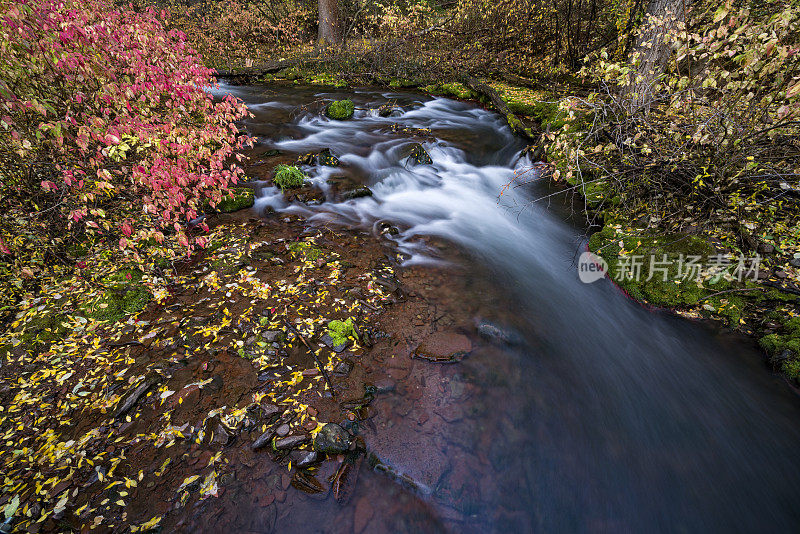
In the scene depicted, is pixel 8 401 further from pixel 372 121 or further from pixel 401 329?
pixel 372 121

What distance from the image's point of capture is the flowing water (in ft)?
9.78

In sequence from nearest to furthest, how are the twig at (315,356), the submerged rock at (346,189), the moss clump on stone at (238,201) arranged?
the twig at (315,356) < the moss clump on stone at (238,201) < the submerged rock at (346,189)

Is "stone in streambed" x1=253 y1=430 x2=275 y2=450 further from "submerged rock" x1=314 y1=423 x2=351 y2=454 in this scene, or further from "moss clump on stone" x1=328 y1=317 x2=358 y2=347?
"moss clump on stone" x1=328 y1=317 x2=358 y2=347

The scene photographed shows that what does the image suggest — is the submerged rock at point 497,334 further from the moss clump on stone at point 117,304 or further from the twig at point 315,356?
the moss clump on stone at point 117,304

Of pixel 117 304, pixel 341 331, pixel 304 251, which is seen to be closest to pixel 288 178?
pixel 304 251

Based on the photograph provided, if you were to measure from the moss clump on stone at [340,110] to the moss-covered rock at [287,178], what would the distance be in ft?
13.9

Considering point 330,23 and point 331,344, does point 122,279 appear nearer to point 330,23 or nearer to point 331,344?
point 331,344

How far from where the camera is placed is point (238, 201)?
6410mm

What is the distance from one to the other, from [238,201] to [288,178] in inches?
44.5

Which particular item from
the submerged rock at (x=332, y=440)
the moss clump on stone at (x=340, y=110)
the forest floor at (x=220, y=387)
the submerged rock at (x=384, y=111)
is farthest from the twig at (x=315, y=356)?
the submerged rock at (x=384, y=111)

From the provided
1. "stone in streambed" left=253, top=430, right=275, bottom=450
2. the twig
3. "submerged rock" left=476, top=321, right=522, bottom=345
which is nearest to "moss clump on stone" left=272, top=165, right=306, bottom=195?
the twig

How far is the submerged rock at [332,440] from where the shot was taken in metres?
3.08

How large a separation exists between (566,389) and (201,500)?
3738 millimetres

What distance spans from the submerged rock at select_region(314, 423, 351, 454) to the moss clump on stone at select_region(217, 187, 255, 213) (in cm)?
474
